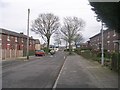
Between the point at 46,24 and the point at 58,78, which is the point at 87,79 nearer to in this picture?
the point at 58,78

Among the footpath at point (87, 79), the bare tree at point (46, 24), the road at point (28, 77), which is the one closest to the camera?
the road at point (28, 77)

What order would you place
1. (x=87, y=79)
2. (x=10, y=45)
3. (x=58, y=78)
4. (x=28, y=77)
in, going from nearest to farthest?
(x=87, y=79), (x=58, y=78), (x=28, y=77), (x=10, y=45)

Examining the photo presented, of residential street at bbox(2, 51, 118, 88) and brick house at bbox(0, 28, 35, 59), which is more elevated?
brick house at bbox(0, 28, 35, 59)

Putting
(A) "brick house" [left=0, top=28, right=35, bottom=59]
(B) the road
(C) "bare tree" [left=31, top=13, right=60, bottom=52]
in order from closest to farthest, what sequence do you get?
(B) the road < (A) "brick house" [left=0, top=28, right=35, bottom=59] < (C) "bare tree" [left=31, top=13, right=60, bottom=52]

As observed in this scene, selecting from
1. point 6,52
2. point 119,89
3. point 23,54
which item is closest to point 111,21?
point 119,89

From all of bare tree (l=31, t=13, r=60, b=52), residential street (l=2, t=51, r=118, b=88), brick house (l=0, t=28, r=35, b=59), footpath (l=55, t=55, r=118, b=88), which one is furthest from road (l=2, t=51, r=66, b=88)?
bare tree (l=31, t=13, r=60, b=52)

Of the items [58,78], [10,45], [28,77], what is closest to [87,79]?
[58,78]

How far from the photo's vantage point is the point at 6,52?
49625mm

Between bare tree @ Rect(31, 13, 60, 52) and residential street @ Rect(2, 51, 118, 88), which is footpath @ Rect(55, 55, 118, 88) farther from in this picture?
bare tree @ Rect(31, 13, 60, 52)

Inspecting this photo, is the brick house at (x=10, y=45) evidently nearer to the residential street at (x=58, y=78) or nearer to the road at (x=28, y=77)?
the road at (x=28, y=77)

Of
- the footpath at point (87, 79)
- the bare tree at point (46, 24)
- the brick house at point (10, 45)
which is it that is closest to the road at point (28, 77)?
the footpath at point (87, 79)

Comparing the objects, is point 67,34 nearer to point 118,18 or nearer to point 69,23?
point 69,23

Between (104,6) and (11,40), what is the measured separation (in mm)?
61775

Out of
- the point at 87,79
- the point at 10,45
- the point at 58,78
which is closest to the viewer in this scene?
the point at 87,79
